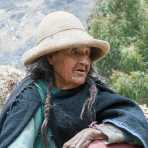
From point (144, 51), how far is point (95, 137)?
7883 millimetres

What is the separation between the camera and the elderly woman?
2.82 meters

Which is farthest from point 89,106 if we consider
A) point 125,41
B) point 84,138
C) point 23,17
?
A: point 23,17

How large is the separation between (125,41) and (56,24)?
7535mm

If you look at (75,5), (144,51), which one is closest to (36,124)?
(144,51)

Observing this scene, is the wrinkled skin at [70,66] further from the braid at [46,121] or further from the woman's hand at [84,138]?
the woman's hand at [84,138]

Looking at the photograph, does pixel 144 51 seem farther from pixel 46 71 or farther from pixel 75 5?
pixel 75 5

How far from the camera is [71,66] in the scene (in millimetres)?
2893

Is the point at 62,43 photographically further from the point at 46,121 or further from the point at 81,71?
the point at 46,121

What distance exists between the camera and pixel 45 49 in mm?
2896

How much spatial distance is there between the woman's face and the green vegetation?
6090 millimetres

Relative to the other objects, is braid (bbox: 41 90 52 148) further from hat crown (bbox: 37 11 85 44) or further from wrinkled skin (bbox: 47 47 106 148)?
hat crown (bbox: 37 11 85 44)

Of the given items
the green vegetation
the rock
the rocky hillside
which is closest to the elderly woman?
the rock

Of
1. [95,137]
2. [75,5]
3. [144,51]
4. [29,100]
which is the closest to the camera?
[95,137]

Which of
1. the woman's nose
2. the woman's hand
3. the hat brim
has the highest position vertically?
the hat brim
